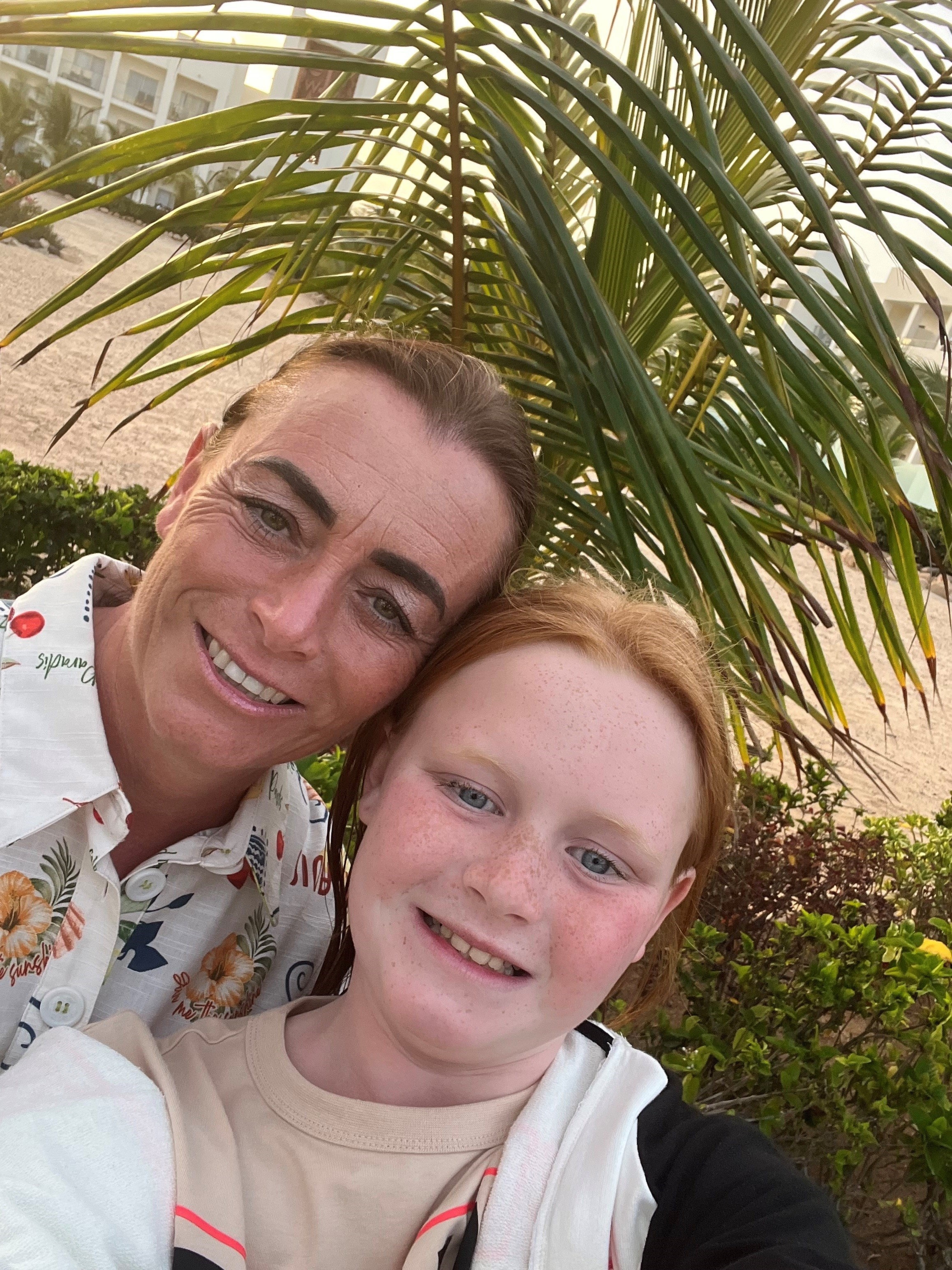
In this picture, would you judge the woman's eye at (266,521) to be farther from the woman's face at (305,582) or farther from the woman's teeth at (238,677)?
the woman's teeth at (238,677)

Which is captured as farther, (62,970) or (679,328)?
(679,328)

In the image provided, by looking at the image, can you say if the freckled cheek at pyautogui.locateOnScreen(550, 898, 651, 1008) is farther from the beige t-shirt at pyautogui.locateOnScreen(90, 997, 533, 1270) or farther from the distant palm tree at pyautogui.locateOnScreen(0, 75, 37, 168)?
the distant palm tree at pyautogui.locateOnScreen(0, 75, 37, 168)

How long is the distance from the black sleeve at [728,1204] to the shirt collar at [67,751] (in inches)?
30.9

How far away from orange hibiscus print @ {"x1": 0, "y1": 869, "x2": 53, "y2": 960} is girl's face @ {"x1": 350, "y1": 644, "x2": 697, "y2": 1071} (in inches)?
19.1

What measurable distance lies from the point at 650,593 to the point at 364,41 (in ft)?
3.41

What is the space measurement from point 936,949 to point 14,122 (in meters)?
32.2

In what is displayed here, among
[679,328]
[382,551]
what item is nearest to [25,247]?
[679,328]

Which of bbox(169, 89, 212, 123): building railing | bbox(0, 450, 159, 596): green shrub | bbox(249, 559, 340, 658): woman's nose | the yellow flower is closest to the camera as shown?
bbox(249, 559, 340, 658): woman's nose

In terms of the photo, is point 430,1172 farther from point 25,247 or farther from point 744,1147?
point 25,247

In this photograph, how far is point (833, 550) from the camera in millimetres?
2436

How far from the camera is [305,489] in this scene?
5.70ft

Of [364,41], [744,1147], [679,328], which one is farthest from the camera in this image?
[679,328]

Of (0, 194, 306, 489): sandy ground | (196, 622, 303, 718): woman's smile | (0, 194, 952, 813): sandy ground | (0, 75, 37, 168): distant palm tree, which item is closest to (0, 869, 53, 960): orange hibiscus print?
(196, 622, 303, 718): woman's smile

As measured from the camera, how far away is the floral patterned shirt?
1.70 metres
